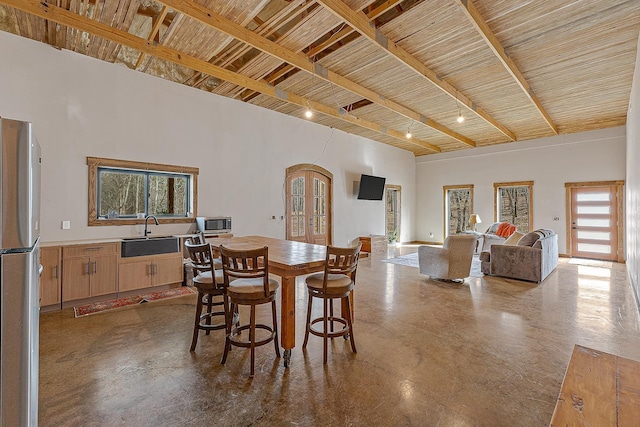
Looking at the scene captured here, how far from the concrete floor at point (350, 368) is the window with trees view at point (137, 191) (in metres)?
1.55

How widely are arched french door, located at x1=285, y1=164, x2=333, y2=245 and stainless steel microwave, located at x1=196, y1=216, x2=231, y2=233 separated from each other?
5.93ft

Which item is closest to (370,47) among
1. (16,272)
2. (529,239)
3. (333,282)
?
(333,282)

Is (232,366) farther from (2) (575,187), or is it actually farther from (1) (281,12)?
(2) (575,187)

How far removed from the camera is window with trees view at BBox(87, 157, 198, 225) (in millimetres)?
4480

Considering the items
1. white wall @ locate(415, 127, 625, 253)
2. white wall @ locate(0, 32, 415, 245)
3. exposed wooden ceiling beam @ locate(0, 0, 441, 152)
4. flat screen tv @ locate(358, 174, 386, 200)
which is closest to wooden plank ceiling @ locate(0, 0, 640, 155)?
exposed wooden ceiling beam @ locate(0, 0, 441, 152)

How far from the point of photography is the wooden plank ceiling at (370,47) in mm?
3562

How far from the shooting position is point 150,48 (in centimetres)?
409

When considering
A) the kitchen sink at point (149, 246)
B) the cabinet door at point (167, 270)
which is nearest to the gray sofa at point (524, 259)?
the cabinet door at point (167, 270)

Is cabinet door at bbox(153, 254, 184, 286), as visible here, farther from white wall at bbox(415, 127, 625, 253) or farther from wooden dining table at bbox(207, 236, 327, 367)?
white wall at bbox(415, 127, 625, 253)

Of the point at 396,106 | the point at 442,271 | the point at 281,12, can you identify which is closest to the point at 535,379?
the point at 442,271

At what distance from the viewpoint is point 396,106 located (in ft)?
21.7

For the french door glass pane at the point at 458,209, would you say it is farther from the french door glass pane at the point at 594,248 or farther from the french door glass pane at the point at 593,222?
the french door glass pane at the point at 594,248

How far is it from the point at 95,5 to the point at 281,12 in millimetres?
2261

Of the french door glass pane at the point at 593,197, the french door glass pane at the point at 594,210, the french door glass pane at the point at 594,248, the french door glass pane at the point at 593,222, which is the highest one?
the french door glass pane at the point at 593,197
